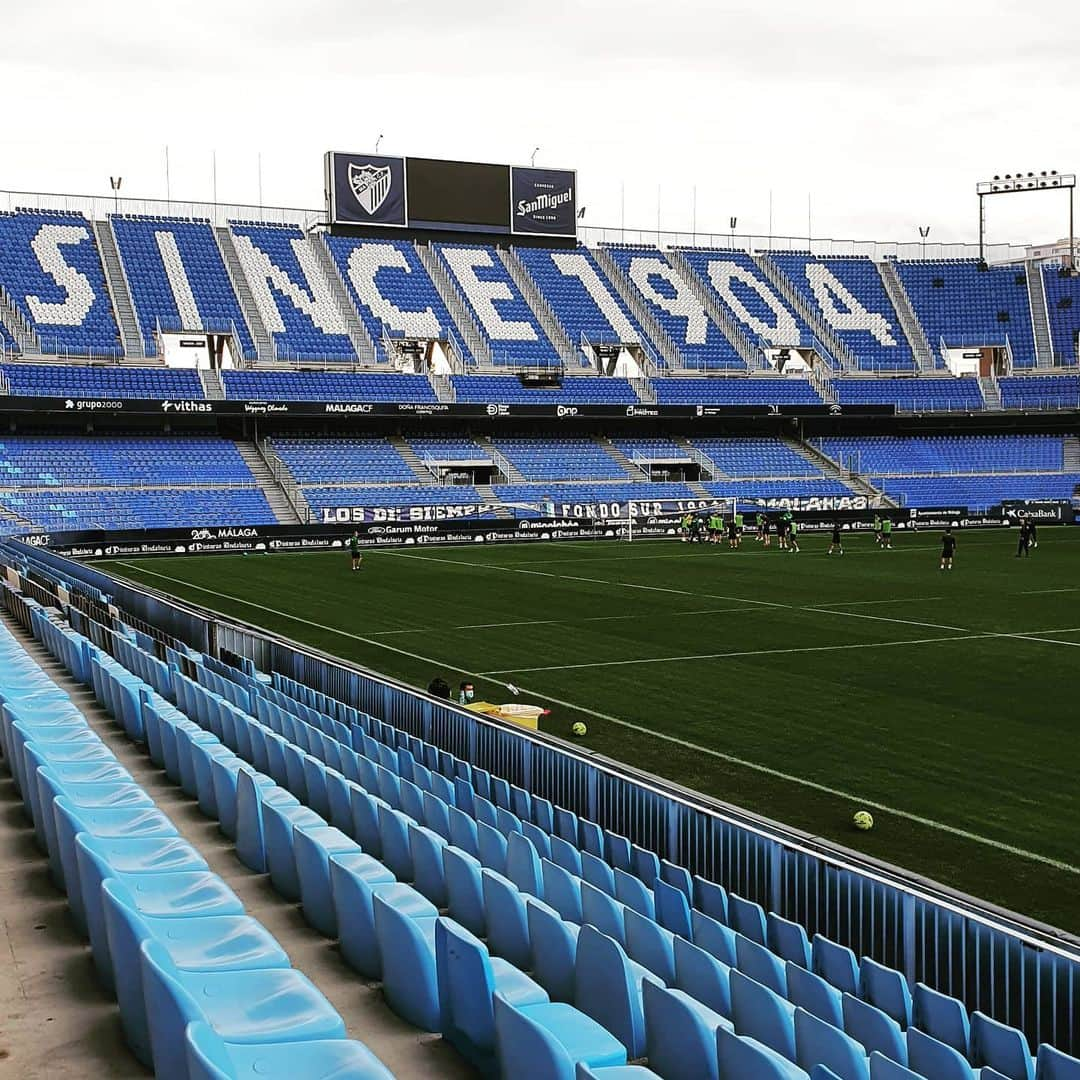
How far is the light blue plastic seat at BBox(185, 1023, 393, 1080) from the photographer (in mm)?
3916

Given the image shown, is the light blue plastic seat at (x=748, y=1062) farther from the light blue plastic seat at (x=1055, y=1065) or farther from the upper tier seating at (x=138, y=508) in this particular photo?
the upper tier seating at (x=138, y=508)

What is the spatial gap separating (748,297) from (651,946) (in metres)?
67.3

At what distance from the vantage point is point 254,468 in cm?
5538

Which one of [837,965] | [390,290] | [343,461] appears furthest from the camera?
[390,290]

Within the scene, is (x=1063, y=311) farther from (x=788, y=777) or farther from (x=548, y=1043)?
(x=548, y=1043)

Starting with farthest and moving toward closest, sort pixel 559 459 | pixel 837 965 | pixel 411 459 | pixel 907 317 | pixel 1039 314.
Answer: pixel 907 317 → pixel 1039 314 → pixel 559 459 → pixel 411 459 → pixel 837 965

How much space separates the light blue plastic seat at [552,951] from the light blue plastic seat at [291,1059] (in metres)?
1.73

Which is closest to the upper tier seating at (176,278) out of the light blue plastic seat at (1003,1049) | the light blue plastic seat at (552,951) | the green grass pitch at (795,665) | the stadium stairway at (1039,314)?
the green grass pitch at (795,665)

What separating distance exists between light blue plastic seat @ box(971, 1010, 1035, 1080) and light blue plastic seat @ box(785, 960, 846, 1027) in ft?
2.00

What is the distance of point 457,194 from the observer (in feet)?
224

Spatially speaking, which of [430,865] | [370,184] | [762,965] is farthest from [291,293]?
[762,965]

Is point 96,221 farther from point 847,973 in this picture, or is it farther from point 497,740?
point 847,973

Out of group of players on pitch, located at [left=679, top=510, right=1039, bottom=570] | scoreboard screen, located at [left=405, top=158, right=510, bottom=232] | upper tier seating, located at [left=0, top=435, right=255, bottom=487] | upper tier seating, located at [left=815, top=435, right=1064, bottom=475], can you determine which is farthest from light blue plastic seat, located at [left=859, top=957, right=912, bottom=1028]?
scoreboard screen, located at [left=405, top=158, right=510, bottom=232]

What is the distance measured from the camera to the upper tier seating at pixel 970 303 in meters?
70.2
